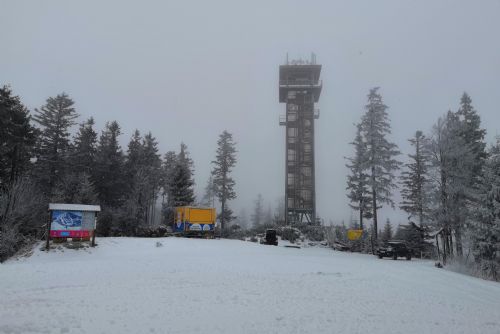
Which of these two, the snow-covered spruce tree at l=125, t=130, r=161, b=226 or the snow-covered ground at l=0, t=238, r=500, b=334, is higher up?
the snow-covered spruce tree at l=125, t=130, r=161, b=226

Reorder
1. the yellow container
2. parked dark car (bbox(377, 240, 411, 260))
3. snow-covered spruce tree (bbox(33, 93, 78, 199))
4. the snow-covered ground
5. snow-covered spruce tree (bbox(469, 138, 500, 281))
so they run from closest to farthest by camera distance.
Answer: the snow-covered ground
snow-covered spruce tree (bbox(469, 138, 500, 281))
parked dark car (bbox(377, 240, 411, 260))
the yellow container
snow-covered spruce tree (bbox(33, 93, 78, 199))

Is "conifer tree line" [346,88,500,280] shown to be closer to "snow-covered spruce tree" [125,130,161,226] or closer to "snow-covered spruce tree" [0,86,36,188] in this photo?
"snow-covered spruce tree" [125,130,161,226]

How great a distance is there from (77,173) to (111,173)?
15.3 ft

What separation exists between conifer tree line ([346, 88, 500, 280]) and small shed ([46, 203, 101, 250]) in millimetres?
21986

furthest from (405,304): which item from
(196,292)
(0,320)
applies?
(0,320)

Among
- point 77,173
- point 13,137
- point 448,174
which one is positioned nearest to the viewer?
point 448,174

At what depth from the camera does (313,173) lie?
157 feet

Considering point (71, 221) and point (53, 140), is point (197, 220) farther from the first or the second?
point (53, 140)

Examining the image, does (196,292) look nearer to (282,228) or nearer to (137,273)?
(137,273)

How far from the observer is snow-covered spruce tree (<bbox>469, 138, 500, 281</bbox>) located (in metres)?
19.0

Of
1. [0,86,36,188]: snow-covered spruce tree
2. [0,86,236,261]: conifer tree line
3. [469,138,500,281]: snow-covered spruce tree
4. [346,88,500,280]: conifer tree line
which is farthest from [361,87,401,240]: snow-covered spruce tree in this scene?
[0,86,36,188]: snow-covered spruce tree

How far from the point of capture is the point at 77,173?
40688mm

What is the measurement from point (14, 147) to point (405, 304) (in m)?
35.5

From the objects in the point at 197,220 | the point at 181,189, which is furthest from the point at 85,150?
the point at 197,220
